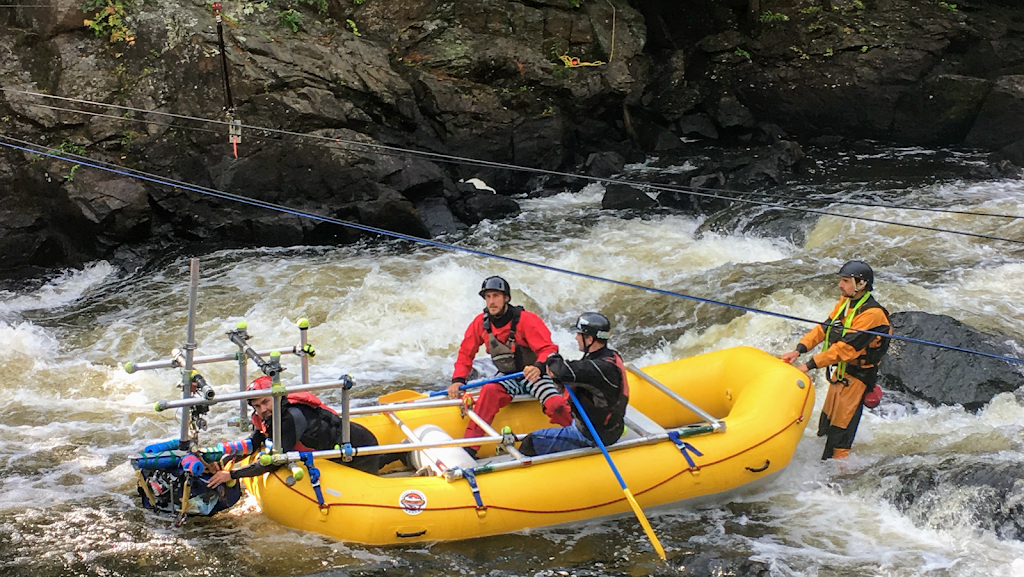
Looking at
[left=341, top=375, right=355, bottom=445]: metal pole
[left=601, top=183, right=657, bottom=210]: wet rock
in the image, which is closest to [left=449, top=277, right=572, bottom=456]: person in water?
[left=341, top=375, right=355, bottom=445]: metal pole

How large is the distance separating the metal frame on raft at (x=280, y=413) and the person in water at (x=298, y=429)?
12cm

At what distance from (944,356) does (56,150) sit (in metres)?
10.4

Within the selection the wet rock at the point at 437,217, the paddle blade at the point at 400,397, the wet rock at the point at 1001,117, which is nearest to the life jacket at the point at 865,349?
the paddle blade at the point at 400,397

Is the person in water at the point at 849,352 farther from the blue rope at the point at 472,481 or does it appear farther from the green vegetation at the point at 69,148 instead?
the green vegetation at the point at 69,148

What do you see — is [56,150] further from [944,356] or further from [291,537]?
[944,356]

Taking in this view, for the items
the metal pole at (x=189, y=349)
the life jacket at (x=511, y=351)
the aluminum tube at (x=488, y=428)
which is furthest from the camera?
the life jacket at (x=511, y=351)

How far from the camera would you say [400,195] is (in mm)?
11109

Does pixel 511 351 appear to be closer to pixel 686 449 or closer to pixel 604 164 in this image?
pixel 686 449

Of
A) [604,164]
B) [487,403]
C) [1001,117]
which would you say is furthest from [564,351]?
[1001,117]

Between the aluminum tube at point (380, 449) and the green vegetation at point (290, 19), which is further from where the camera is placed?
the green vegetation at point (290, 19)

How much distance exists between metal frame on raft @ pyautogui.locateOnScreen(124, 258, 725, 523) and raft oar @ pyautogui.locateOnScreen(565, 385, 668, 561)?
18cm

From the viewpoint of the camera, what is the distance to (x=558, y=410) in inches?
214

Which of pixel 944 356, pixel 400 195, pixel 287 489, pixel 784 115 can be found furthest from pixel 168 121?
pixel 784 115

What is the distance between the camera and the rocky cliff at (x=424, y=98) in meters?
10.8
